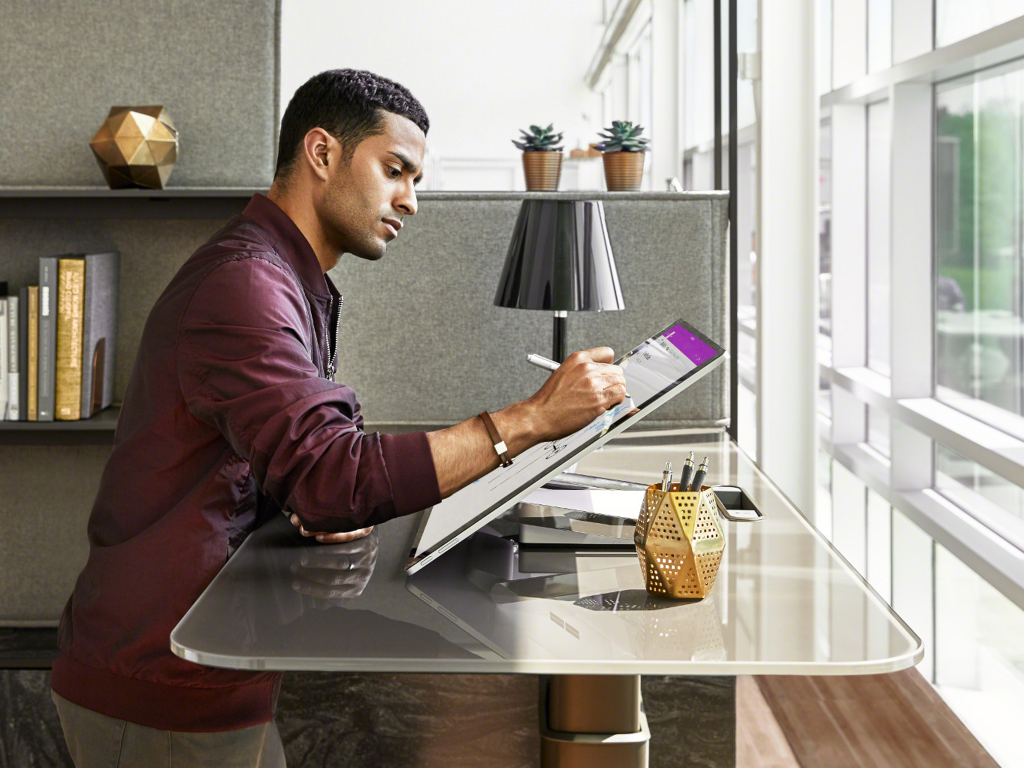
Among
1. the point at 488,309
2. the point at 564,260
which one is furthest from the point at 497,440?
the point at 488,309

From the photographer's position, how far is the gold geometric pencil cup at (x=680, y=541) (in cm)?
100

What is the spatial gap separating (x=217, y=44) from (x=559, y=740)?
5.38 feet

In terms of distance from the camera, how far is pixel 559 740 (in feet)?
3.68

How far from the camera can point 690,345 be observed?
119cm

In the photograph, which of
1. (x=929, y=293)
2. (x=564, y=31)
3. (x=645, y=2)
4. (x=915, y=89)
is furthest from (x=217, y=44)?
(x=564, y=31)

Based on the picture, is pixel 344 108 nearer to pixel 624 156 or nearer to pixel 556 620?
pixel 556 620

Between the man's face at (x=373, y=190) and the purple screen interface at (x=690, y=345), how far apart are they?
366mm

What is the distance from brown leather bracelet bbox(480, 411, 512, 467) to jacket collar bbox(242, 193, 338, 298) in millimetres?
358

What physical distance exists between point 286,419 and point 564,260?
944 millimetres

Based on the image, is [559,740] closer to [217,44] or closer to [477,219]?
[477,219]

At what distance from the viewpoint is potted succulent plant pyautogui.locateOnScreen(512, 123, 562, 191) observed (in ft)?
7.25

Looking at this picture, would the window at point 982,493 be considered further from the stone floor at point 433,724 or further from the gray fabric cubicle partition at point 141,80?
the gray fabric cubicle partition at point 141,80

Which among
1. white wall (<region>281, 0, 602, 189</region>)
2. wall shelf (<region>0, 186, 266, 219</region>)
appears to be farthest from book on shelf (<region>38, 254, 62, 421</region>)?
white wall (<region>281, 0, 602, 189</region>)

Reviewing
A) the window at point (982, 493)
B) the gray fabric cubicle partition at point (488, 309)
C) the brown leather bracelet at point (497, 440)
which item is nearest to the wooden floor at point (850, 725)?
the window at point (982, 493)
